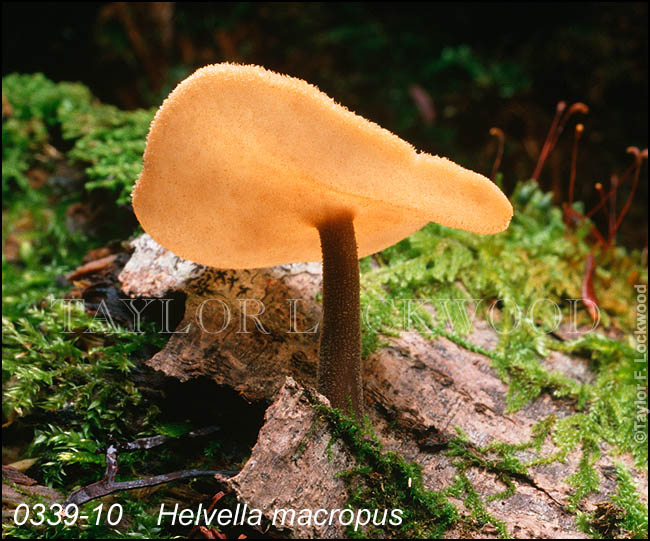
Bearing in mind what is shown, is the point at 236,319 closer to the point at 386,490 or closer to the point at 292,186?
the point at 292,186

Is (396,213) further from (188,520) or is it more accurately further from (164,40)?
(164,40)

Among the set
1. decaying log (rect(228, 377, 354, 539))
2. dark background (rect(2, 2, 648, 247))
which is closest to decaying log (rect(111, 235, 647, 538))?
decaying log (rect(228, 377, 354, 539))

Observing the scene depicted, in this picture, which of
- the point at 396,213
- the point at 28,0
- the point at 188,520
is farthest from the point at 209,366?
the point at 28,0

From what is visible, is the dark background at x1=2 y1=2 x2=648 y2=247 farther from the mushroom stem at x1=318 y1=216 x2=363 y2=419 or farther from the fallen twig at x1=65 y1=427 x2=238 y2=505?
the fallen twig at x1=65 y1=427 x2=238 y2=505

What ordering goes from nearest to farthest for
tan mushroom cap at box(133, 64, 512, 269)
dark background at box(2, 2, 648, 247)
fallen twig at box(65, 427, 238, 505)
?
tan mushroom cap at box(133, 64, 512, 269) < fallen twig at box(65, 427, 238, 505) < dark background at box(2, 2, 648, 247)

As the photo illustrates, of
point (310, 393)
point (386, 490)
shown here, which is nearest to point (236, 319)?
point (310, 393)

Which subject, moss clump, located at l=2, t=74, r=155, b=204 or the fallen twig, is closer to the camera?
the fallen twig

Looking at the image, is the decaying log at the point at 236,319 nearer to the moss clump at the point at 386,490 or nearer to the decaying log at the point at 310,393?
the decaying log at the point at 310,393
